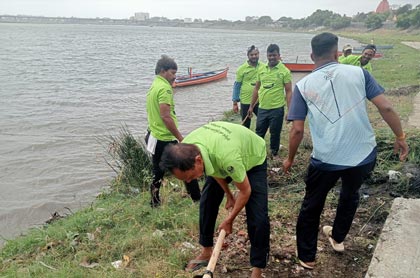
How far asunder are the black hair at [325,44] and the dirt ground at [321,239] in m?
1.74

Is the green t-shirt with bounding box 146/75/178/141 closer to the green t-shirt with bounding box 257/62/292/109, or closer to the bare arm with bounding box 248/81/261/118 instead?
the green t-shirt with bounding box 257/62/292/109

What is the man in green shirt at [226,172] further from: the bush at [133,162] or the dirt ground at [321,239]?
the bush at [133,162]

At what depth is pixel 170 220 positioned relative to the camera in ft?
14.1

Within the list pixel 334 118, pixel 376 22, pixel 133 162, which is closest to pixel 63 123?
pixel 133 162

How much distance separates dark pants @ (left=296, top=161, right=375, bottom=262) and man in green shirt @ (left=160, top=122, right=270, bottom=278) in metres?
0.39

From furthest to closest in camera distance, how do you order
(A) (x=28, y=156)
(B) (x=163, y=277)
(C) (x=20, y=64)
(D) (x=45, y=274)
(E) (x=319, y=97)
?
(C) (x=20, y=64), (A) (x=28, y=156), (D) (x=45, y=274), (B) (x=163, y=277), (E) (x=319, y=97)

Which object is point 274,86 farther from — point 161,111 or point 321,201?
point 321,201

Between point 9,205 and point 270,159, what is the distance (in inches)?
174

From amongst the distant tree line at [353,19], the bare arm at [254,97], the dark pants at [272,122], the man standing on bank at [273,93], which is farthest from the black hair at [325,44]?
the distant tree line at [353,19]

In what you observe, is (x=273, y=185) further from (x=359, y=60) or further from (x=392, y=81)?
(x=392, y=81)

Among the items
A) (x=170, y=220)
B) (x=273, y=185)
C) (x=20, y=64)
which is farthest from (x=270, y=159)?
(x=20, y=64)

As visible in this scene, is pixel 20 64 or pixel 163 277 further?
pixel 20 64

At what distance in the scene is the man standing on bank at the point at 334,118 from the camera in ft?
9.13

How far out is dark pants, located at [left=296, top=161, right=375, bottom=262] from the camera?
294 cm
